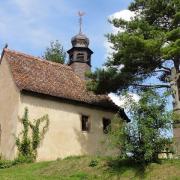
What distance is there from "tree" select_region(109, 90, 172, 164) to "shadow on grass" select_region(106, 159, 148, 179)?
1.07 feet

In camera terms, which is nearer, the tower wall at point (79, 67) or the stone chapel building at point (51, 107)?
the stone chapel building at point (51, 107)

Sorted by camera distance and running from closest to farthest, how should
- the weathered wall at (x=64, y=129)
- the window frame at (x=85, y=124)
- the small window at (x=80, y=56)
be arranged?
the weathered wall at (x=64, y=129) → the window frame at (x=85, y=124) → the small window at (x=80, y=56)

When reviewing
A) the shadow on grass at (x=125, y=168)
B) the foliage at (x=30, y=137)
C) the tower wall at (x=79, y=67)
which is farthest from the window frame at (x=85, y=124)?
the shadow on grass at (x=125, y=168)

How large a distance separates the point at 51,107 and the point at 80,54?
26.5ft

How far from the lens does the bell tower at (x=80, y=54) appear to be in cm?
3384

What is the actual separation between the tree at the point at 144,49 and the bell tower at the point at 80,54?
24.6 ft

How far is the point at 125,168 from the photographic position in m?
18.4

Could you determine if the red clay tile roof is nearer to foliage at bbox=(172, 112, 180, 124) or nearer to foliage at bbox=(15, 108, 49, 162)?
foliage at bbox=(15, 108, 49, 162)

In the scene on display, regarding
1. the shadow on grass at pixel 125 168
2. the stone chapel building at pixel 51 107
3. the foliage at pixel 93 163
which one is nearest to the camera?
the shadow on grass at pixel 125 168

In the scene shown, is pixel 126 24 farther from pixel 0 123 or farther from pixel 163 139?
pixel 0 123

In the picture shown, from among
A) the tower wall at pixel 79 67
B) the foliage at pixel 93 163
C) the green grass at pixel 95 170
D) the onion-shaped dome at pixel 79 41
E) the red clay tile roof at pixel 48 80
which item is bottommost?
the green grass at pixel 95 170

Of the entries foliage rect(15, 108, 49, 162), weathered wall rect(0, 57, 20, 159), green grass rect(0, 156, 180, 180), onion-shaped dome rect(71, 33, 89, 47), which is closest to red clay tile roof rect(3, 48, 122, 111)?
weathered wall rect(0, 57, 20, 159)

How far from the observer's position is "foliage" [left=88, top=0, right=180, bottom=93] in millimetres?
22094

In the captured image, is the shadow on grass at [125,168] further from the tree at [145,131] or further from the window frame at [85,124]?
the window frame at [85,124]
